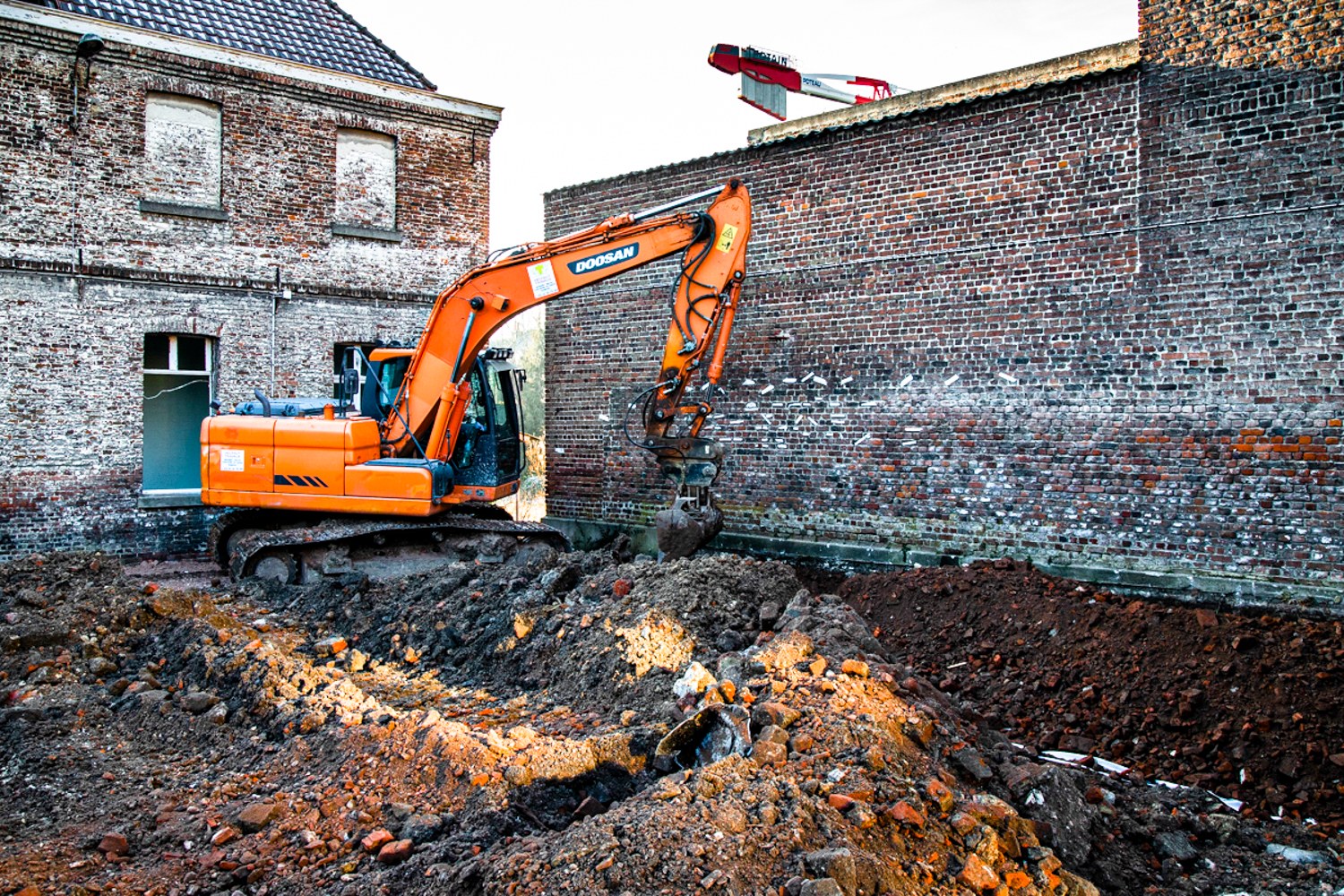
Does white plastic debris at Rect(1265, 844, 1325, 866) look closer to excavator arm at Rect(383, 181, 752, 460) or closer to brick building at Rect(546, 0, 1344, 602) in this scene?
brick building at Rect(546, 0, 1344, 602)

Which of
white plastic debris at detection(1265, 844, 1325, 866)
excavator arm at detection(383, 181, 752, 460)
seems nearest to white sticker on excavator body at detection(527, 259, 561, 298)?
excavator arm at detection(383, 181, 752, 460)

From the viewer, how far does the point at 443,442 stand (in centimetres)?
949

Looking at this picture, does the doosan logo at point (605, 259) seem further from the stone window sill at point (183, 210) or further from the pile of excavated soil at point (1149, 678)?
the stone window sill at point (183, 210)

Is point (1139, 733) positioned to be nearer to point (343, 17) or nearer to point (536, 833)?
point (536, 833)

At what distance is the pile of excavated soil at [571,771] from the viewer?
11.5 feet

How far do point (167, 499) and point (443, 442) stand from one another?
4808 mm

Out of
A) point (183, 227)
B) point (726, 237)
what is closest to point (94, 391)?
point (183, 227)

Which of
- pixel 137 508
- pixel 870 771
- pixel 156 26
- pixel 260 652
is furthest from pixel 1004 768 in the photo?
pixel 156 26

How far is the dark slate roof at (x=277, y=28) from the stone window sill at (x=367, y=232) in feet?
6.92

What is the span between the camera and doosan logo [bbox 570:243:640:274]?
9.20 meters

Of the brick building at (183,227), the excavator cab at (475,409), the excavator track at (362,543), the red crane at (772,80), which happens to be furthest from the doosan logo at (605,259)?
the red crane at (772,80)

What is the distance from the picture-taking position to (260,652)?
6172 mm

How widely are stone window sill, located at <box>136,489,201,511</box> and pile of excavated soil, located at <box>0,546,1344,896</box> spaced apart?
197 inches

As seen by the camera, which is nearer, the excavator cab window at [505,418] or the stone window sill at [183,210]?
the excavator cab window at [505,418]
